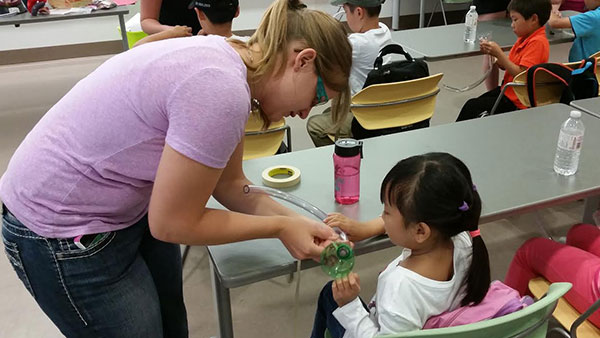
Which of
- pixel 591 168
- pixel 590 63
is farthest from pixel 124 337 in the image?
pixel 590 63

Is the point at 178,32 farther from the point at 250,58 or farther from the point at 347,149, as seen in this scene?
the point at 250,58

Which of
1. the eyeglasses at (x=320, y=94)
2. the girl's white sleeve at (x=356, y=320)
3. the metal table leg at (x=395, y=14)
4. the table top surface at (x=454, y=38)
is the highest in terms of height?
the eyeglasses at (x=320, y=94)

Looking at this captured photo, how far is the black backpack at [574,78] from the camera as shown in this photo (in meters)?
2.49

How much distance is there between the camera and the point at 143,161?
102 centimetres

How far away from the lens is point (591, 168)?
1.64 metres

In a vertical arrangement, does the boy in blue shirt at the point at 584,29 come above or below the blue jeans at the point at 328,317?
above

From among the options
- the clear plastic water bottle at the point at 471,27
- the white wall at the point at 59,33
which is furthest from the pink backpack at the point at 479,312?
the white wall at the point at 59,33

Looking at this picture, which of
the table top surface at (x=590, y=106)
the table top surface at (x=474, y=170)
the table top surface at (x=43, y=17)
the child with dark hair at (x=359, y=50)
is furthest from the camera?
the table top surface at (x=43, y=17)

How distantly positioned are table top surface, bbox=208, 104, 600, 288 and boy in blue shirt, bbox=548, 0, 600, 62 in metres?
1.38

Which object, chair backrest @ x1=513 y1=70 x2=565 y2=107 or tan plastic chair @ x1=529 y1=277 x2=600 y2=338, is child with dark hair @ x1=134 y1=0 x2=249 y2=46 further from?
tan plastic chair @ x1=529 y1=277 x2=600 y2=338

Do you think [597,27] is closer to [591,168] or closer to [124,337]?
[591,168]

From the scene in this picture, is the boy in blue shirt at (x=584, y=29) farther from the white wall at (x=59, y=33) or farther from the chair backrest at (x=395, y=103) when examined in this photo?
the white wall at (x=59, y=33)

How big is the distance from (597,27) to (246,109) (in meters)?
2.93

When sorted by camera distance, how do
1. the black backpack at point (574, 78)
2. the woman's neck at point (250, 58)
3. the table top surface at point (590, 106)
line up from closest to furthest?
the woman's neck at point (250, 58), the table top surface at point (590, 106), the black backpack at point (574, 78)
